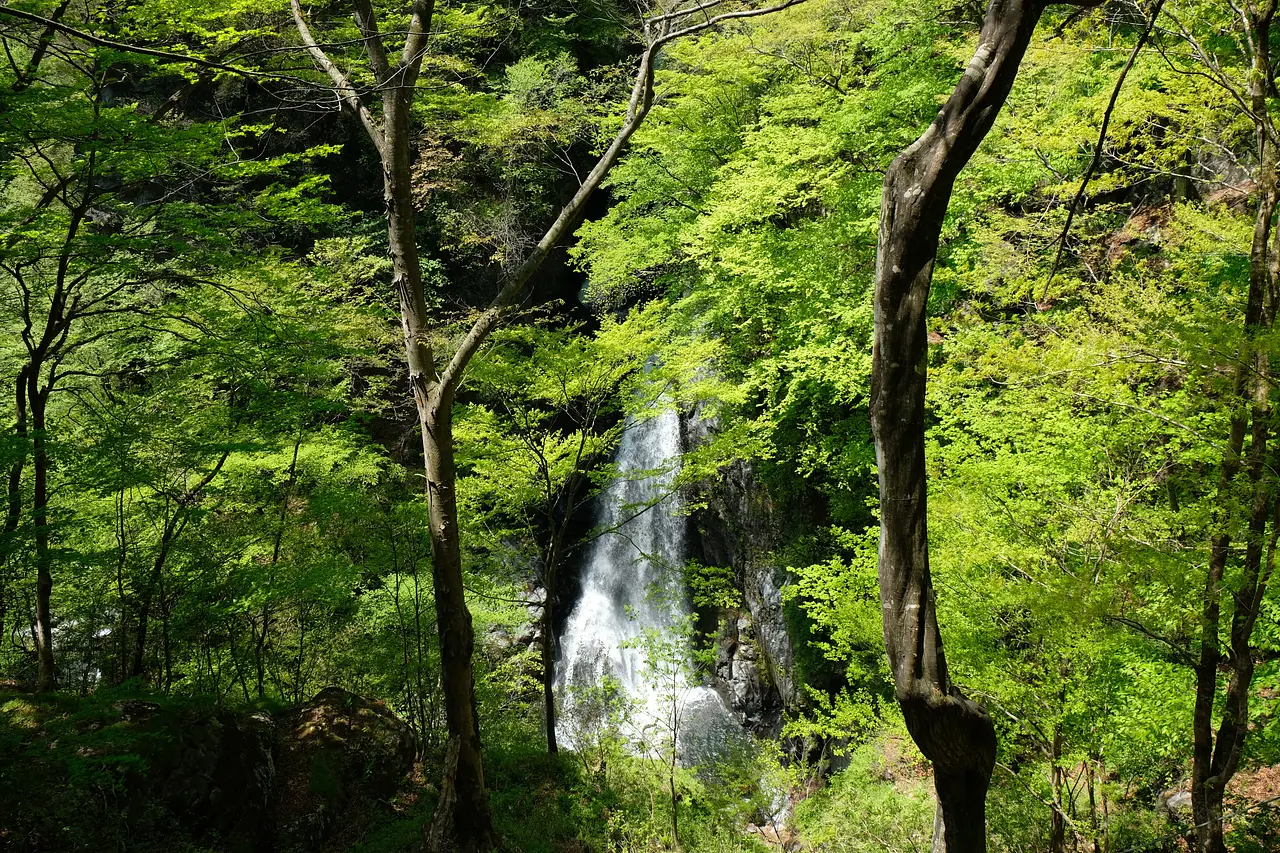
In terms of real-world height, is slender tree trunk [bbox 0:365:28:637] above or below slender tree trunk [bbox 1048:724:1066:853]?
above

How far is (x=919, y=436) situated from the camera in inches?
61.9

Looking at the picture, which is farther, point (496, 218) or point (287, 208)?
point (496, 218)

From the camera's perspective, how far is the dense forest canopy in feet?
13.4

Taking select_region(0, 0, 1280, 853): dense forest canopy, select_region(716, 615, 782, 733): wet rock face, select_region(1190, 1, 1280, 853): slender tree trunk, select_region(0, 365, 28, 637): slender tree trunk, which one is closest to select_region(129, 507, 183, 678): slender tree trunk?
select_region(0, 0, 1280, 853): dense forest canopy

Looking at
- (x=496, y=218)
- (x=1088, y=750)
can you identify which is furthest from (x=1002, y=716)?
(x=496, y=218)

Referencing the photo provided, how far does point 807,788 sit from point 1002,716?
5.68m

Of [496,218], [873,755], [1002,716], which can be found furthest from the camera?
[496,218]

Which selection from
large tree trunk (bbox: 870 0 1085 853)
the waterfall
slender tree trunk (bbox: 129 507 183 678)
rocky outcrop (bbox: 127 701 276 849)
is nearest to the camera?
large tree trunk (bbox: 870 0 1085 853)

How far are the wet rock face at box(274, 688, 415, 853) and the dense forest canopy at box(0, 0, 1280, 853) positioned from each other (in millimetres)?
53

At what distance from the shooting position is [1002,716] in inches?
231

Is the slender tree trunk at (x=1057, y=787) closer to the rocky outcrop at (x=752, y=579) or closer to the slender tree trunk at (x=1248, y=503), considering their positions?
the slender tree trunk at (x=1248, y=503)

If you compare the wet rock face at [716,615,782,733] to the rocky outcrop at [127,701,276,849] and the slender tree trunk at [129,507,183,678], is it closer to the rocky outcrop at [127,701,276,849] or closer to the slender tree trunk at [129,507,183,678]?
the rocky outcrop at [127,701,276,849]

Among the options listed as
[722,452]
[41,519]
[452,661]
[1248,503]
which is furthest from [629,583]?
[1248,503]

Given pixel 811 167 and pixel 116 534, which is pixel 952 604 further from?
pixel 116 534
